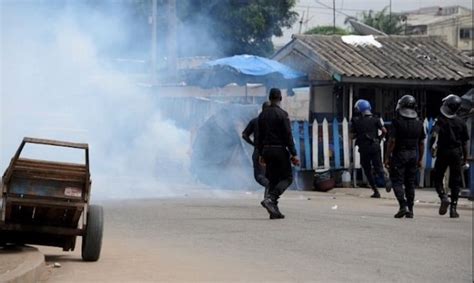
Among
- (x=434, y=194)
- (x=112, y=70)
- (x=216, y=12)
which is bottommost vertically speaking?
(x=434, y=194)

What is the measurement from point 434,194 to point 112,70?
690 centimetres

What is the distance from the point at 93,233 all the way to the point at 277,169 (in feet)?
14.8

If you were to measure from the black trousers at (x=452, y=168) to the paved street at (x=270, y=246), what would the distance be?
0.42m

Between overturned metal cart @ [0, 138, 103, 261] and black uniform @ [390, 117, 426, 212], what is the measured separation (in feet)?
18.9

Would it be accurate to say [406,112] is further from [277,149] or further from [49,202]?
Answer: [49,202]

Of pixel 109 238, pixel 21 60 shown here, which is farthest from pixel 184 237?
pixel 21 60

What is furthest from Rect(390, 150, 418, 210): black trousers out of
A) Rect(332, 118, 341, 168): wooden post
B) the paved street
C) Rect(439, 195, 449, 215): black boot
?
Rect(332, 118, 341, 168): wooden post

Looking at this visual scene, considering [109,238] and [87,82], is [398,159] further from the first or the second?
[87,82]

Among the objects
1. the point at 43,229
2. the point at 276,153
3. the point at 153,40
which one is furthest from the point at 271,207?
the point at 153,40

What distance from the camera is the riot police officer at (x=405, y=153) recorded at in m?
13.7

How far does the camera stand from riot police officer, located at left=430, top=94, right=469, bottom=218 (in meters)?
14.0

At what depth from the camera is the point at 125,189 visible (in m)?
18.4

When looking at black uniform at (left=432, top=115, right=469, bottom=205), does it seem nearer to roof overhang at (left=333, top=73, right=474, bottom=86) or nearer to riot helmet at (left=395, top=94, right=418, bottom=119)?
riot helmet at (left=395, top=94, right=418, bottom=119)

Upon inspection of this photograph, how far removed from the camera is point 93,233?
9.04m
